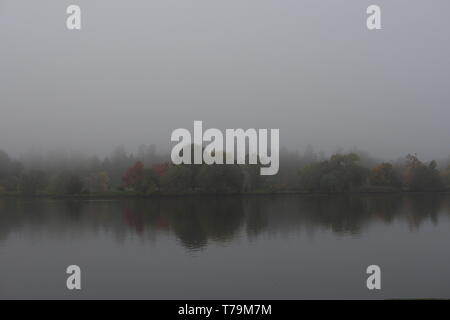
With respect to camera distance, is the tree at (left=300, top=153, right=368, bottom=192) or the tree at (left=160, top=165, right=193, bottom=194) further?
the tree at (left=300, top=153, right=368, bottom=192)

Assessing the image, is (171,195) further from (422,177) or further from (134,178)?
(422,177)

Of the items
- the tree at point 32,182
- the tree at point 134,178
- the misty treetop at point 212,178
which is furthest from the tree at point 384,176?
the tree at point 32,182

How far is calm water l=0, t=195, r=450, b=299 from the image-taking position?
13000 millimetres

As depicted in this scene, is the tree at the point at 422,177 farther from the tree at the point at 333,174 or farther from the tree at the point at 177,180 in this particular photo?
the tree at the point at 177,180

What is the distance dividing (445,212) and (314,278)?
962 inches

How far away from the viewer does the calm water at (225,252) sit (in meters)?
13.0

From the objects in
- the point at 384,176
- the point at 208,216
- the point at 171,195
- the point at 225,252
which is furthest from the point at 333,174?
the point at 225,252

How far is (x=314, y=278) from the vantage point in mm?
13539

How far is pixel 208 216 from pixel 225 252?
12111 millimetres

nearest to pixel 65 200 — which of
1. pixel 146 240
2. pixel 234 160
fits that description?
pixel 234 160

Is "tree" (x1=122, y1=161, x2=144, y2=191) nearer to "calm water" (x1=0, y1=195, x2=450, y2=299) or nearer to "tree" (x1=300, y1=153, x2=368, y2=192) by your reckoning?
"calm water" (x1=0, y1=195, x2=450, y2=299)

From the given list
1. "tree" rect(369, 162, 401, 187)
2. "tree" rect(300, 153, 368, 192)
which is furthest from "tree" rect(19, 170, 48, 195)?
"tree" rect(369, 162, 401, 187)

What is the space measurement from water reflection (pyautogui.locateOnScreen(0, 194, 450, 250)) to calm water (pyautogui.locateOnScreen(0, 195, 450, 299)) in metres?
0.13
